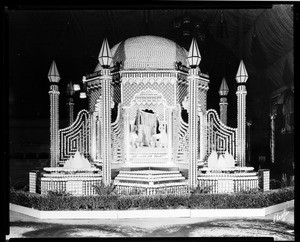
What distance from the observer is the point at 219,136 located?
16.9 ft

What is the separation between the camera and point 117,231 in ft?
15.1

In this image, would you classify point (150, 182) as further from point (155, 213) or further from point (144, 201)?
point (155, 213)

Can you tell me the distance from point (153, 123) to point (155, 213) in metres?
1.06

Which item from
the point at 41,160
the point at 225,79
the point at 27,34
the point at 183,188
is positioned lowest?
the point at 183,188

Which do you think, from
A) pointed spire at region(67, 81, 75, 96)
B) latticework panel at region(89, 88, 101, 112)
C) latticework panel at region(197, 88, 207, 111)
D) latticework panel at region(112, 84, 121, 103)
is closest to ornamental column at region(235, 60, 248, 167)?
latticework panel at region(197, 88, 207, 111)

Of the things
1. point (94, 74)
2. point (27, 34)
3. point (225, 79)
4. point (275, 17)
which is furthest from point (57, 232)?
point (275, 17)

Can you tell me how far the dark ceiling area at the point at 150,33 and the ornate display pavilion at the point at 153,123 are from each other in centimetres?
15

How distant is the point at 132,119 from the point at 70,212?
1303mm

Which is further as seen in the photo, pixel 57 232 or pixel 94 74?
pixel 94 74

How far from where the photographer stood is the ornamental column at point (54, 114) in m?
4.97

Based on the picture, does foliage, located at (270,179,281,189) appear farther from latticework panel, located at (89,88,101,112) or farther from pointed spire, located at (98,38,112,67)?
A: pointed spire, located at (98,38,112,67)

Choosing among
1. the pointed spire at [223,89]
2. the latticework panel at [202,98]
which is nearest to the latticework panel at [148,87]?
the latticework panel at [202,98]

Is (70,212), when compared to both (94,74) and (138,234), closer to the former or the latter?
(138,234)

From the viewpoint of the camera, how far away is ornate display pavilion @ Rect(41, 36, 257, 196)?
16.6 feet
